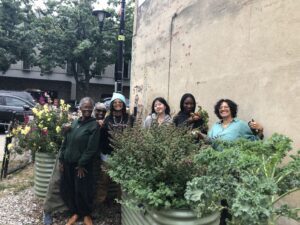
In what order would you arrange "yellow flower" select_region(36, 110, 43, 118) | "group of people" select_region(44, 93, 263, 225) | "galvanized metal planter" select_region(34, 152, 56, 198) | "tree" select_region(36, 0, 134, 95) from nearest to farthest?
"group of people" select_region(44, 93, 263, 225) < "galvanized metal planter" select_region(34, 152, 56, 198) < "yellow flower" select_region(36, 110, 43, 118) < "tree" select_region(36, 0, 134, 95)

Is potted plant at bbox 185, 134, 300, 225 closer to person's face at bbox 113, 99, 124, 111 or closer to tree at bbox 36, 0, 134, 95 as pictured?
person's face at bbox 113, 99, 124, 111

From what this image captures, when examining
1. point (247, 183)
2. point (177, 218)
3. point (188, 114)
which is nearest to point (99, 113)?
point (188, 114)

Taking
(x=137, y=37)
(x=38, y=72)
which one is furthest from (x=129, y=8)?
(x=137, y=37)

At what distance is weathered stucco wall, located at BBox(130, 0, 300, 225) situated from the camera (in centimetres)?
403

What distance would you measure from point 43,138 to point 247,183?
374cm

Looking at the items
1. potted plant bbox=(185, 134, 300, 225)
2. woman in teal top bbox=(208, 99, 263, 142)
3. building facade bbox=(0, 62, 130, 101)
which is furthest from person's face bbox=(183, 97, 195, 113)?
building facade bbox=(0, 62, 130, 101)

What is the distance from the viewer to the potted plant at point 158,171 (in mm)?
2783

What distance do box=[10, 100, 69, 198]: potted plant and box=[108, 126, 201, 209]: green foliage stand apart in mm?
2117

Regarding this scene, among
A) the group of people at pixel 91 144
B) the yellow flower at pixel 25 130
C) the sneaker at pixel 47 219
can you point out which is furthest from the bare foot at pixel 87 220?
the yellow flower at pixel 25 130

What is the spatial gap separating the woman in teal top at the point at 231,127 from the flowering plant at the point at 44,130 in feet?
7.92

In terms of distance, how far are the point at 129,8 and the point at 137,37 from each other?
15.7 meters

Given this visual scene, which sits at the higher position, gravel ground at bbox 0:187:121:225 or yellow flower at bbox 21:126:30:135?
yellow flower at bbox 21:126:30:135

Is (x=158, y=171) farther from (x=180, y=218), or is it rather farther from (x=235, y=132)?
(x=235, y=132)

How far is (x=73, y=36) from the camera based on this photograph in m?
24.2
